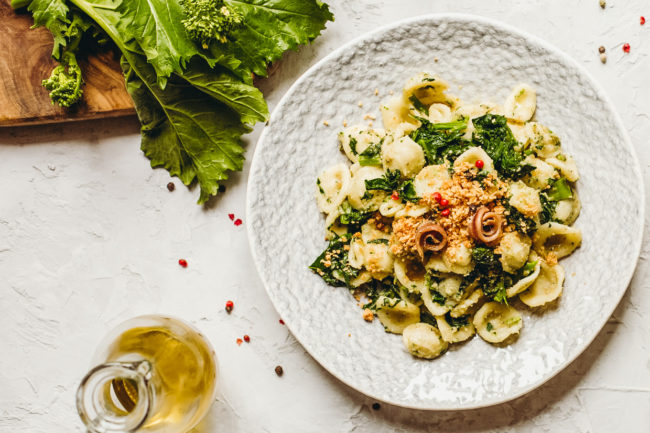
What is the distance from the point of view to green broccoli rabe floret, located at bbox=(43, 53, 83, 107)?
11.4ft

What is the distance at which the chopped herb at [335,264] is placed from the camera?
11.5 ft

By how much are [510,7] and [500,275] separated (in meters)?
1.71

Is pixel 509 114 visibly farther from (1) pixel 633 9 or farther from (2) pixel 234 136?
(2) pixel 234 136

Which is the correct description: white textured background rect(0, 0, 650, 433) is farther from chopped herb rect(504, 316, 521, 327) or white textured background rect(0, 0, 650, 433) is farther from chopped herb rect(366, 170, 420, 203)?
chopped herb rect(366, 170, 420, 203)

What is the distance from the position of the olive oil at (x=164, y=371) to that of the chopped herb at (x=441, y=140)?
169 centimetres

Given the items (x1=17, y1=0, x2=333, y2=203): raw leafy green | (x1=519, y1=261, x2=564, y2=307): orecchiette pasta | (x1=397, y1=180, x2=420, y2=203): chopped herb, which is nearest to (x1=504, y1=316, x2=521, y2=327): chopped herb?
(x1=519, y1=261, x2=564, y2=307): orecchiette pasta

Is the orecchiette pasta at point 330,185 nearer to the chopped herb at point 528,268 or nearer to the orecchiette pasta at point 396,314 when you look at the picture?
the orecchiette pasta at point 396,314

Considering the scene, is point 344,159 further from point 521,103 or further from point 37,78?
point 37,78

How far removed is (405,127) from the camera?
345cm

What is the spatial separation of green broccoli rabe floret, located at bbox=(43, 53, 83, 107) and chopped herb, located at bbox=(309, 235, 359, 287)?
1.80 metres

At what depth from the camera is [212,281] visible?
381cm

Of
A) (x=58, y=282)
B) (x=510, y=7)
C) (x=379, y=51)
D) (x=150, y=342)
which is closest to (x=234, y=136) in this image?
(x=379, y=51)

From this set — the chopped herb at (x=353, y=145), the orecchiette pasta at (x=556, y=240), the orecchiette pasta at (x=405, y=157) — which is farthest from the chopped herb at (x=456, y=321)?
the chopped herb at (x=353, y=145)

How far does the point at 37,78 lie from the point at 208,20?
1273mm
